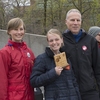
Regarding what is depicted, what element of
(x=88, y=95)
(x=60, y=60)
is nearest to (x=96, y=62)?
(x=88, y=95)

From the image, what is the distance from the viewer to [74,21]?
3283mm

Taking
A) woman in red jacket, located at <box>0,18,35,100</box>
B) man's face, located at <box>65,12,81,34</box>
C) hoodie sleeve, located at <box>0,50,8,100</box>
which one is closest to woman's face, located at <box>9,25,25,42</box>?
woman in red jacket, located at <box>0,18,35,100</box>

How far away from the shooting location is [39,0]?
18.7 metres

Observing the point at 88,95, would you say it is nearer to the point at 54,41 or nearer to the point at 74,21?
the point at 54,41

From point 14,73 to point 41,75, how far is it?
1.18ft

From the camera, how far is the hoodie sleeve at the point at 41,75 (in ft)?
9.76

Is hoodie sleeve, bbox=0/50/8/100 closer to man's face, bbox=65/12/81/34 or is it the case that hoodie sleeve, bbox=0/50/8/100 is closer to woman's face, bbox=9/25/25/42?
woman's face, bbox=9/25/25/42

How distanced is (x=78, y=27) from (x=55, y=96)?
39.3 inches

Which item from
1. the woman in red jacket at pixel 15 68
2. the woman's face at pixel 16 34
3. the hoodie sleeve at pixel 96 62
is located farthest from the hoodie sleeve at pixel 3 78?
the hoodie sleeve at pixel 96 62

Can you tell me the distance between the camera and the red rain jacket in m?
3.02

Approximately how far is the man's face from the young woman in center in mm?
255

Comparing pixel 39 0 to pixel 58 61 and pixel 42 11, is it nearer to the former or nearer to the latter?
pixel 42 11

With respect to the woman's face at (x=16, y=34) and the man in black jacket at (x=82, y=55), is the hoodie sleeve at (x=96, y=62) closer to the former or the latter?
the man in black jacket at (x=82, y=55)

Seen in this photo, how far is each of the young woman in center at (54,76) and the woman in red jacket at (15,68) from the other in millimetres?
126
